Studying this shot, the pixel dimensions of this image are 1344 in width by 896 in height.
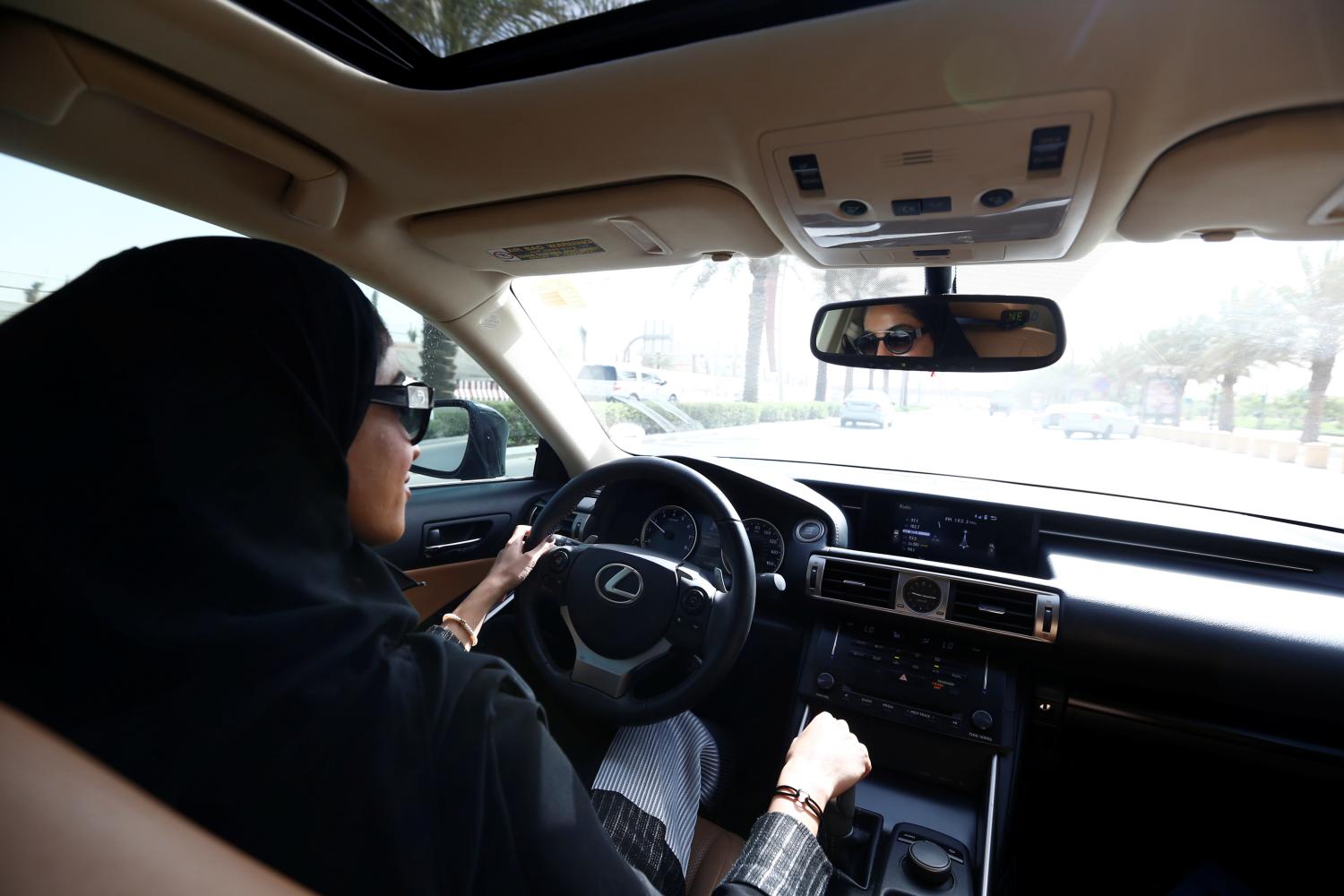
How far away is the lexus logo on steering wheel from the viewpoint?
2182 millimetres

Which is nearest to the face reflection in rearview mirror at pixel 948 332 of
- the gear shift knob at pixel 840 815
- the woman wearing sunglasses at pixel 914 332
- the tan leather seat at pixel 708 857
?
the woman wearing sunglasses at pixel 914 332

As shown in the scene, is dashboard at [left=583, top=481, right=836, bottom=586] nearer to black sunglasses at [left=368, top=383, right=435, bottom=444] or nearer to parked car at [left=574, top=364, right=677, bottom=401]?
parked car at [left=574, top=364, right=677, bottom=401]

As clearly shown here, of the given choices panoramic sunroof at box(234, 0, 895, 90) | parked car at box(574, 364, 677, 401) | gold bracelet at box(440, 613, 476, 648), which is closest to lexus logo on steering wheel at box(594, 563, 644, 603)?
gold bracelet at box(440, 613, 476, 648)

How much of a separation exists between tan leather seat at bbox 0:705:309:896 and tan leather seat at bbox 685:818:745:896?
1483 millimetres

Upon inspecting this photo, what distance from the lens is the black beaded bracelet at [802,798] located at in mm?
1550

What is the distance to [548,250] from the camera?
2496mm

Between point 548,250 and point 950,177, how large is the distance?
4.70 feet

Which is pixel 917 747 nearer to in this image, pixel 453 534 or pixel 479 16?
pixel 453 534

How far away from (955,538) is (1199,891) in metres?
1.36

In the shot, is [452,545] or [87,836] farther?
[452,545]

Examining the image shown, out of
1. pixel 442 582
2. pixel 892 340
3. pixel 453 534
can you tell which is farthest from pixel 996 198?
pixel 442 582

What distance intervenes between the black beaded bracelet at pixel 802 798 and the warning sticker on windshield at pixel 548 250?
1.86 metres

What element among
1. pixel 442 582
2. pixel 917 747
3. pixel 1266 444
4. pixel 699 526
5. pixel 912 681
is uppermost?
pixel 1266 444

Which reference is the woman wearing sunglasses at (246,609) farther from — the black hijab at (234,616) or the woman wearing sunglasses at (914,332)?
the woman wearing sunglasses at (914,332)
